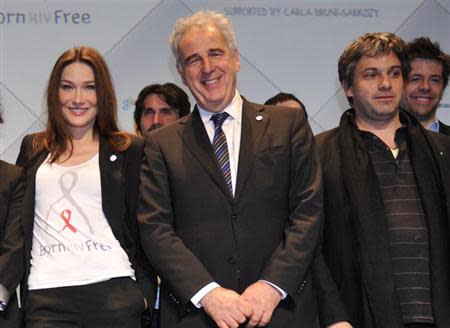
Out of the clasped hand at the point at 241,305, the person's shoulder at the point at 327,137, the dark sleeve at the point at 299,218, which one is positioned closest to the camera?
the clasped hand at the point at 241,305

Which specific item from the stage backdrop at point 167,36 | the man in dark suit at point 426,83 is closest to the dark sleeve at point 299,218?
the man in dark suit at point 426,83

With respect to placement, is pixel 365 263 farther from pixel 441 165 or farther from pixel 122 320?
pixel 122 320

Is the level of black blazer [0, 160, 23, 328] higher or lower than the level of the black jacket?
higher

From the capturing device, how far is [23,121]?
588 centimetres

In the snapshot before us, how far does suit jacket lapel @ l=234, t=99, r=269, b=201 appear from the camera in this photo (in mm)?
3582

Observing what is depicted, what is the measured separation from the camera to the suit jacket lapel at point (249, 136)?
358cm

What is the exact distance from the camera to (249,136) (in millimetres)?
3680

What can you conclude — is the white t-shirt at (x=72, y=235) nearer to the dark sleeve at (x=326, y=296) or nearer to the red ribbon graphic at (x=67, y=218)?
the red ribbon graphic at (x=67, y=218)

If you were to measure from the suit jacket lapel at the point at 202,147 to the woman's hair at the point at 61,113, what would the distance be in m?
0.32

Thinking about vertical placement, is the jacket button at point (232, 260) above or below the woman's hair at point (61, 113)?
below

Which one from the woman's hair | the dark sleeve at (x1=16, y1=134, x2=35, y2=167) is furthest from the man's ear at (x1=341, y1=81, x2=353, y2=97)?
the dark sleeve at (x1=16, y1=134, x2=35, y2=167)

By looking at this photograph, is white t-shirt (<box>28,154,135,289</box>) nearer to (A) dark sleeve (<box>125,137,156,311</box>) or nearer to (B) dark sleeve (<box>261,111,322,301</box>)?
(A) dark sleeve (<box>125,137,156,311</box>)

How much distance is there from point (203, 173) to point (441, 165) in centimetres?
109

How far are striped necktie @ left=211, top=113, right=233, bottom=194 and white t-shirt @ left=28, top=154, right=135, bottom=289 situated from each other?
1.77 feet
